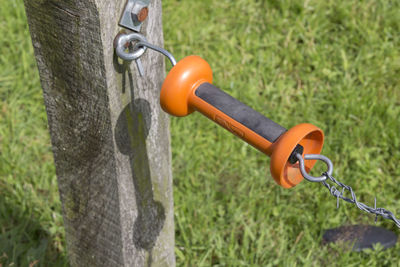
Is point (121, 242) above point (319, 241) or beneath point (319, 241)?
above

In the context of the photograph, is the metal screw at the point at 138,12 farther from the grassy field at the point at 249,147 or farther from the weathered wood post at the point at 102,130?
the grassy field at the point at 249,147

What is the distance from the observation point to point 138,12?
1.28 metres

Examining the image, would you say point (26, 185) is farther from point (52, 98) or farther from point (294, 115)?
Answer: point (294, 115)

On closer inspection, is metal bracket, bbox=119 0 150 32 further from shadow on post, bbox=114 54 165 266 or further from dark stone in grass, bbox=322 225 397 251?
dark stone in grass, bbox=322 225 397 251

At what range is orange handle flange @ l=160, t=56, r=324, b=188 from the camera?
1133 mm

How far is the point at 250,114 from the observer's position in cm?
123

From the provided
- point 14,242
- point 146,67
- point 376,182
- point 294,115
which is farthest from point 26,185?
point 376,182

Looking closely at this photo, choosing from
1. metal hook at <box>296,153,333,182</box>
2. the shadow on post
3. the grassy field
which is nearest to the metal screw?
the shadow on post

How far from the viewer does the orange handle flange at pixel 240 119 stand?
3.72ft

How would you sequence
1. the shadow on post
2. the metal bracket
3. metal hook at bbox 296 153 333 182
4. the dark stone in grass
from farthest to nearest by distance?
1. the dark stone in grass
2. the shadow on post
3. the metal bracket
4. metal hook at bbox 296 153 333 182

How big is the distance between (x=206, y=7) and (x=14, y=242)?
90.7 inches

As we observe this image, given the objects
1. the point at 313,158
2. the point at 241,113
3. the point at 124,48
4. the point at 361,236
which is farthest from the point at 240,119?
the point at 361,236

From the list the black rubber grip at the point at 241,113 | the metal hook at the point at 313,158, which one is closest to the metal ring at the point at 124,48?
the black rubber grip at the point at 241,113

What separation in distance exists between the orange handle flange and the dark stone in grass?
4.53 feet
